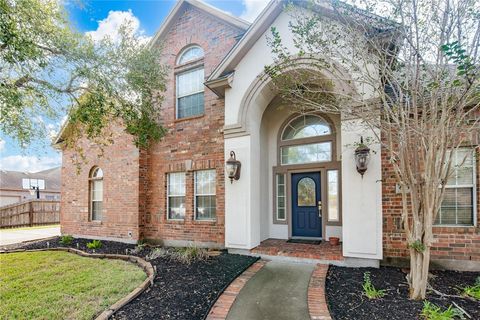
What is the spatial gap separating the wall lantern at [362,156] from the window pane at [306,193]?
2.39 m

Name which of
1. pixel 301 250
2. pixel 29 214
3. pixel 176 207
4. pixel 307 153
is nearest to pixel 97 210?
pixel 176 207

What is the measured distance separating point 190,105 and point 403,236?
7.17 m

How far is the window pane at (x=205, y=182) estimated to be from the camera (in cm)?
813

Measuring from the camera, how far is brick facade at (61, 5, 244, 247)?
8055mm

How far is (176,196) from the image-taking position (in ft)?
28.9

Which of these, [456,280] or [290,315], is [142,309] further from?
[456,280]

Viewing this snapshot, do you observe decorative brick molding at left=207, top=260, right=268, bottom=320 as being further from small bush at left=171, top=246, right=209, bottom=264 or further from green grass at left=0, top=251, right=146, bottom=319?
green grass at left=0, top=251, right=146, bottom=319

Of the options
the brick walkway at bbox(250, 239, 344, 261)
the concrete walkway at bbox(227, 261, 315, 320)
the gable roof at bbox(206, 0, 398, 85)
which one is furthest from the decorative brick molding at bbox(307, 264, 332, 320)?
the gable roof at bbox(206, 0, 398, 85)

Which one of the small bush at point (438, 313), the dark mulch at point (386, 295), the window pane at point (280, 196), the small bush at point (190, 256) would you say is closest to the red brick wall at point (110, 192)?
the small bush at point (190, 256)

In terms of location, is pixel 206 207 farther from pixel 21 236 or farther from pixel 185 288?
pixel 21 236

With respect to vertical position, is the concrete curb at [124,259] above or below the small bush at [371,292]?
below

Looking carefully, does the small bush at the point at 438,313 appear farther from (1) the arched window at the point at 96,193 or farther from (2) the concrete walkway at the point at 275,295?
(1) the arched window at the point at 96,193

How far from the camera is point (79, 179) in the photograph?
10.7 metres

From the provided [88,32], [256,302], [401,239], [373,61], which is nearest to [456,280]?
[401,239]
